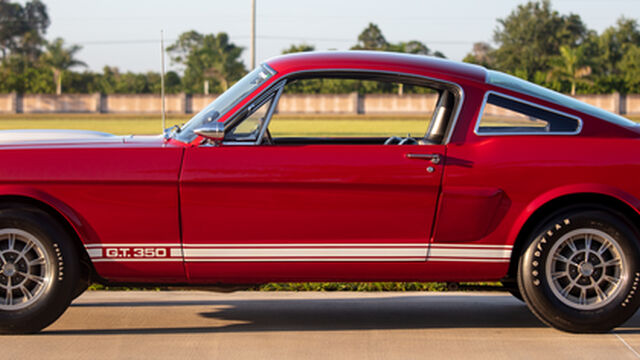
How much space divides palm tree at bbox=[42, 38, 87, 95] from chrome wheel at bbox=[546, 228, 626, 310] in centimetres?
7477

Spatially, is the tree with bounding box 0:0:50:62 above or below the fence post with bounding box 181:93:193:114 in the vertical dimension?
above

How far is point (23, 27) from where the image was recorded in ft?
297

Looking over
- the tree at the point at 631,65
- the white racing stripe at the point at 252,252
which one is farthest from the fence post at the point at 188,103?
the white racing stripe at the point at 252,252

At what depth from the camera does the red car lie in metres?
4.38

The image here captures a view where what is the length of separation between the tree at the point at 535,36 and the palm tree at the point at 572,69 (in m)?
11.1

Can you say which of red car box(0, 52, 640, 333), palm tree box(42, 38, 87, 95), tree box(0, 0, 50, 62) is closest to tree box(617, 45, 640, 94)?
palm tree box(42, 38, 87, 95)

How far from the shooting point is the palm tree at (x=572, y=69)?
64500mm

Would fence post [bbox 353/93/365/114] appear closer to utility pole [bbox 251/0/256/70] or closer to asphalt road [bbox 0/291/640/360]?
utility pole [bbox 251/0/256/70]

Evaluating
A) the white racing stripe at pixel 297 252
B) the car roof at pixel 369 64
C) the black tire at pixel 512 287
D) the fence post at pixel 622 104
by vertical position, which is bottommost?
the fence post at pixel 622 104

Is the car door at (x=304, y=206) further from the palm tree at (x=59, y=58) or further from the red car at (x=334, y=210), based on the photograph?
the palm tree at (x=59, y=58)

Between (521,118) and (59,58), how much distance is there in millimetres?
75918

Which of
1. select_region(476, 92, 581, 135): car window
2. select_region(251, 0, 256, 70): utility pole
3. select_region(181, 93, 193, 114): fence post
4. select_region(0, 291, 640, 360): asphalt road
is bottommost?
select_region(181, 93, 193, 114): fence post

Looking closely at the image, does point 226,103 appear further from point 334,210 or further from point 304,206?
point 334,210

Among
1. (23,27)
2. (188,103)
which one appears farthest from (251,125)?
(23,27)
